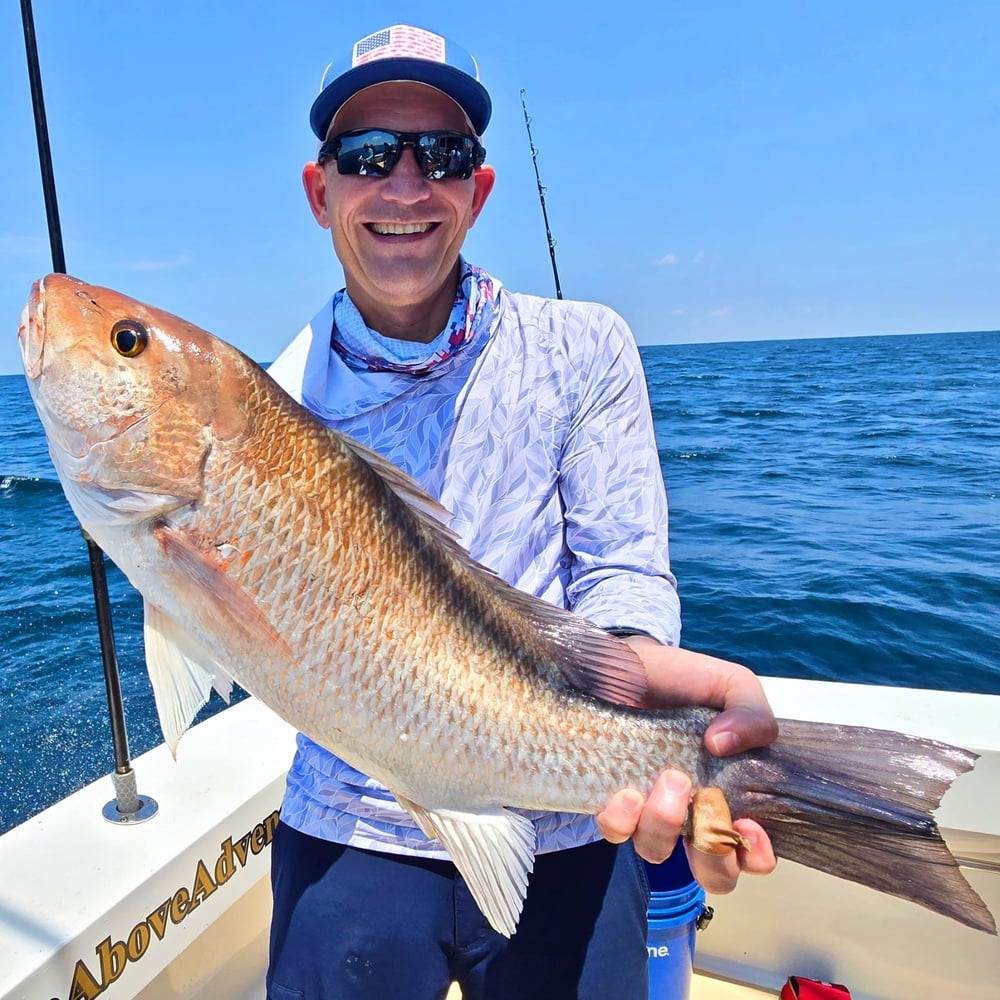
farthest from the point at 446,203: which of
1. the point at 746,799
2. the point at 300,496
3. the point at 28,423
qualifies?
the point at 28,423

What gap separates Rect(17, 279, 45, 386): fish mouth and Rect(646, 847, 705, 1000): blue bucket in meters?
2.14

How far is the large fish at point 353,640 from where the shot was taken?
1.52 m

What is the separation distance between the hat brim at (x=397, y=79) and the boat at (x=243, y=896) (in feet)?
6.63

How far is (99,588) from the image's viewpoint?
246 cm

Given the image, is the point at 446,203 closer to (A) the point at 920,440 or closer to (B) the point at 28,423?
(A) the point at 920,440

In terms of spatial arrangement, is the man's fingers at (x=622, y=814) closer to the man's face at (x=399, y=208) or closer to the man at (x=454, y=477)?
the man at (x=454, y=477)

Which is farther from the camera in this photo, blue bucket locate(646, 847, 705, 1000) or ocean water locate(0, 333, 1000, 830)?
ocean water locate(0, 333, 1000, 830)

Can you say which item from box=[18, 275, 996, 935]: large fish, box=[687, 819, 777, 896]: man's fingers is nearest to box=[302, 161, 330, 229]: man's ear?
box=[18, 275, 996, 935]: large fish

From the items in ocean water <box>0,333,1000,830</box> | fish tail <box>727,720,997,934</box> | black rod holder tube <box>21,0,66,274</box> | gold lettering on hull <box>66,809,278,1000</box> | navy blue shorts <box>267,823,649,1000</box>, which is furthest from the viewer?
ocean water <box>0,333,1000,830</box>

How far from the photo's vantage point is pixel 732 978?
3238 mm

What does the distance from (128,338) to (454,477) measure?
0.80 m

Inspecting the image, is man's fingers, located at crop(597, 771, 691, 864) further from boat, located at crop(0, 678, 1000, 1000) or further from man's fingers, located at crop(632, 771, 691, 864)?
boat, located at crop(0, 678, 1000, 1000)

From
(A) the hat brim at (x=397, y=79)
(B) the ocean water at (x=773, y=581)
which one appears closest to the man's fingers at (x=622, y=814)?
(A) the hat brim at (x=397, y=79)

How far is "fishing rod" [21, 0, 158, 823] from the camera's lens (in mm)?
2346
